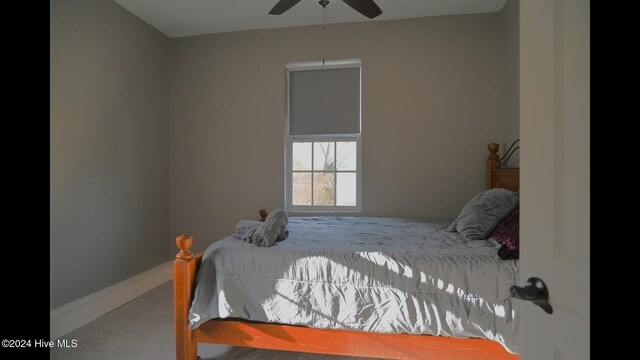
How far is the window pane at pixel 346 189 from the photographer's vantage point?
11.8ft

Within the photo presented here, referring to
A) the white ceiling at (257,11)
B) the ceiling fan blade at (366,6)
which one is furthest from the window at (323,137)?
the ceiling fan blade at (366,6)

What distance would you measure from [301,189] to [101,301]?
6.85ft

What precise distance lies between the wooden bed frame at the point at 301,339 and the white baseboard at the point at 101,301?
1.24 meters

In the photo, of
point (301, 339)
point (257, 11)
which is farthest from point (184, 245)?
point (257, 11)

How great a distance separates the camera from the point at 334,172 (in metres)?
3.64

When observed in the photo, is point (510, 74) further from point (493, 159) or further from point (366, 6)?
point (366, 6)

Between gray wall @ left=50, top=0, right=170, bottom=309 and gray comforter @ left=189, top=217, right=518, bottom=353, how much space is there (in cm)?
145

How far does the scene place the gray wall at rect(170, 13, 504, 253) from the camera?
329cm

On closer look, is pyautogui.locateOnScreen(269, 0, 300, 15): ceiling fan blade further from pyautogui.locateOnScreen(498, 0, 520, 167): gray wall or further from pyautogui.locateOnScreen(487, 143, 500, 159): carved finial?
pyautogui.locateOnScreen(487, 143, 500, 159): carved finial

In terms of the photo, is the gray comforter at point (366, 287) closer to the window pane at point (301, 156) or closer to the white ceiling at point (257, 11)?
the window pane at point (301, 156)
